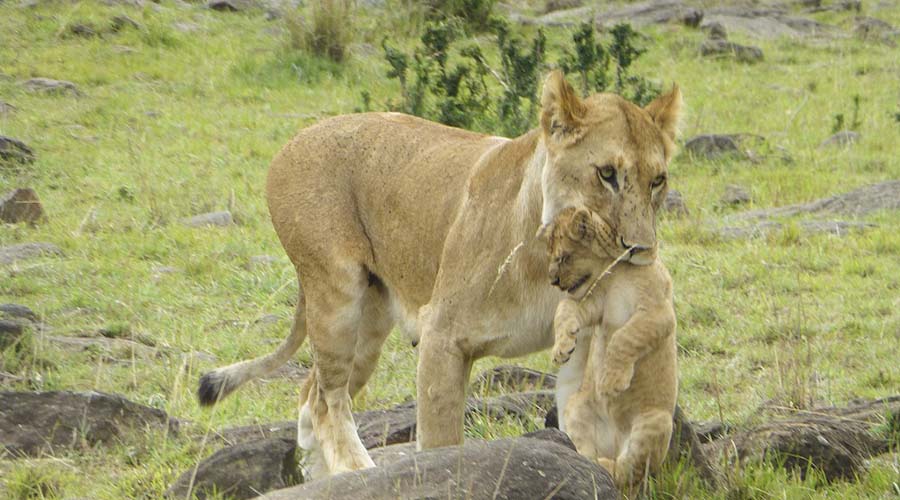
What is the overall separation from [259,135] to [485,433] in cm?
569

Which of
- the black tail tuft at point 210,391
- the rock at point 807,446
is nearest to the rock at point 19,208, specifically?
the black tail tuft at point 210,391

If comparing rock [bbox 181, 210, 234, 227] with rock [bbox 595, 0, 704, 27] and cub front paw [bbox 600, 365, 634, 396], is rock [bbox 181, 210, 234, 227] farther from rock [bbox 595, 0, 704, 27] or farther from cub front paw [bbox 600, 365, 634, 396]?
rock [bbox 595, 0, 704, 27]

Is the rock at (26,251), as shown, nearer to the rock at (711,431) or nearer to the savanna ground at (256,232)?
the savanna ground at (256,232)

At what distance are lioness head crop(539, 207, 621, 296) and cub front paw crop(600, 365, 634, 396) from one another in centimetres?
23

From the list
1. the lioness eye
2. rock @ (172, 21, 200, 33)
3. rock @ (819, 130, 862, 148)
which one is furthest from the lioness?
rock @ (172, 21, 200, 33)

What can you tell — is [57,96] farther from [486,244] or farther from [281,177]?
[486,244]

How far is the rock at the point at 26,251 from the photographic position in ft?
24.5

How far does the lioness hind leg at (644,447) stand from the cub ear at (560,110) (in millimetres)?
722

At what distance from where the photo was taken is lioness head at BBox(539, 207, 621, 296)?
3.49m

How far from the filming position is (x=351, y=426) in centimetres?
469

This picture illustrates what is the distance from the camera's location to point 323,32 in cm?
1172

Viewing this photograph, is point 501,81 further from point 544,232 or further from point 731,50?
point 544,232

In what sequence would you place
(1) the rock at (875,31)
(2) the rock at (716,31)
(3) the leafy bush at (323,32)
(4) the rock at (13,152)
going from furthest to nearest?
(1) the rock at (875,31)
(2) the rock at (716,31)
(3) the leafy bush at (323,32)
(4) the rock at (13,152)

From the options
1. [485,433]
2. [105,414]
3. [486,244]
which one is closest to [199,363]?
[105,414]
